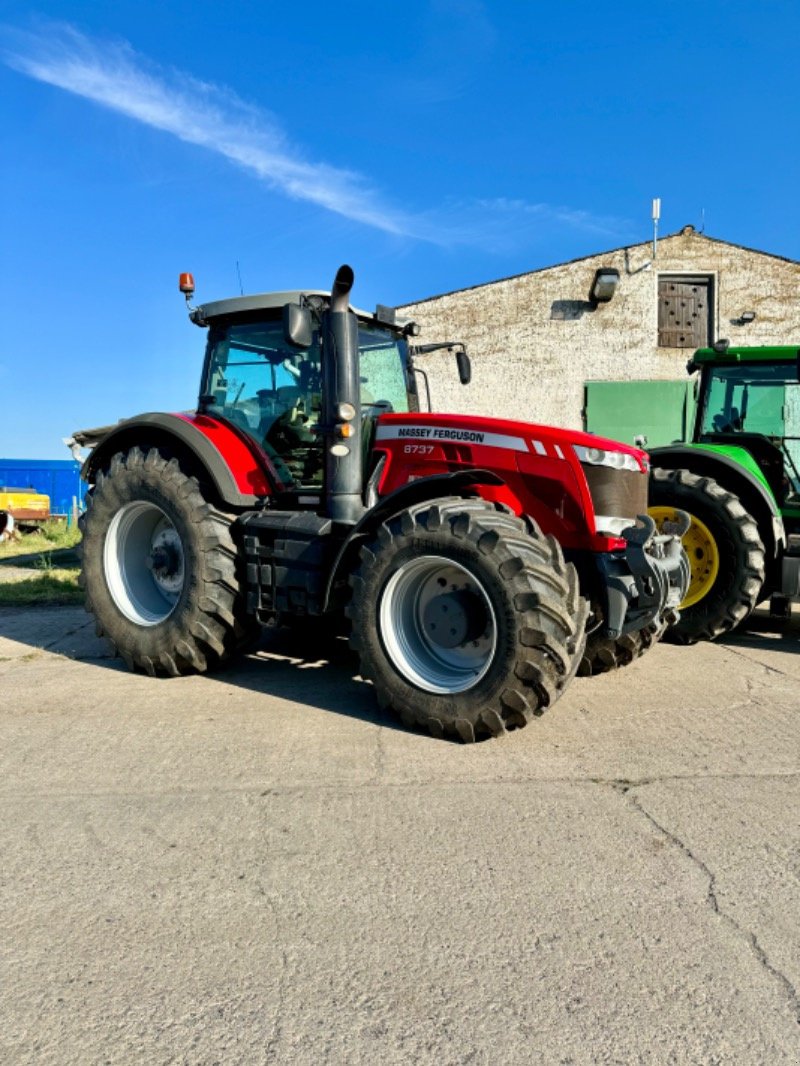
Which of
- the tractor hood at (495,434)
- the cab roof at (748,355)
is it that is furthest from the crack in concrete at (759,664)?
the cab roof at (748,355)

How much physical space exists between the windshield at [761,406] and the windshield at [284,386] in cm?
304

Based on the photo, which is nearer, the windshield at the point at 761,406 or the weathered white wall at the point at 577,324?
the windshield at the point at 761,406

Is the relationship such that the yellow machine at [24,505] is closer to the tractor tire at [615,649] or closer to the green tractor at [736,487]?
the green tractor at [736,487]

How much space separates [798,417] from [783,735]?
3638 millimetres

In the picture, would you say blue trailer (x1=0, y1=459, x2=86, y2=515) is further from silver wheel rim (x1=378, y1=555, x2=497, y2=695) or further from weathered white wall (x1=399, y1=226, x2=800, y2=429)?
silver wheel rim (x1=378, y1=555, x2=497, y2=695)

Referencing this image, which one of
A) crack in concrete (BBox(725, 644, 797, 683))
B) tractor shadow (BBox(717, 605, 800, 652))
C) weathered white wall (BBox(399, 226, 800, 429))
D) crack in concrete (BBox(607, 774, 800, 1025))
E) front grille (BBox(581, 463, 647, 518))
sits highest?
weathered white wall (BBox(399, 226, 800, 429))

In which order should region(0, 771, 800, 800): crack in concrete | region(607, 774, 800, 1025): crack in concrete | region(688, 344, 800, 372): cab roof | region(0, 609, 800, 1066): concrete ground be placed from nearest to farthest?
1. region(0, 609, 800, 1066): concrete ground
2. region(607, 774, 800, 1025): crack in concrete
3. region(0, 771, 800, 800): crack in concrete
4. region(688, 344, 800, 372): cab roof

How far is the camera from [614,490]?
4246mm

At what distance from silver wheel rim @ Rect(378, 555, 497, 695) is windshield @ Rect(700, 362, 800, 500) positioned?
13.1 ft

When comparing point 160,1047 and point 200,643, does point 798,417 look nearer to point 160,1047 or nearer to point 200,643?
point 200,643

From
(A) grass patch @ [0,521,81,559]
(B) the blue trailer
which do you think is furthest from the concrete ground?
(B) the blue trailer

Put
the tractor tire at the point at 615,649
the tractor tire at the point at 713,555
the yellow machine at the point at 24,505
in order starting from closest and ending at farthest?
the tractor tire at the point at 615,649, the tractor tire at the point at 713,555, the yellow machine at the point at 24,505

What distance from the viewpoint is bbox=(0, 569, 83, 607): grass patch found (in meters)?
8.00

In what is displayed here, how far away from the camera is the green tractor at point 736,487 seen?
19.5 ft
